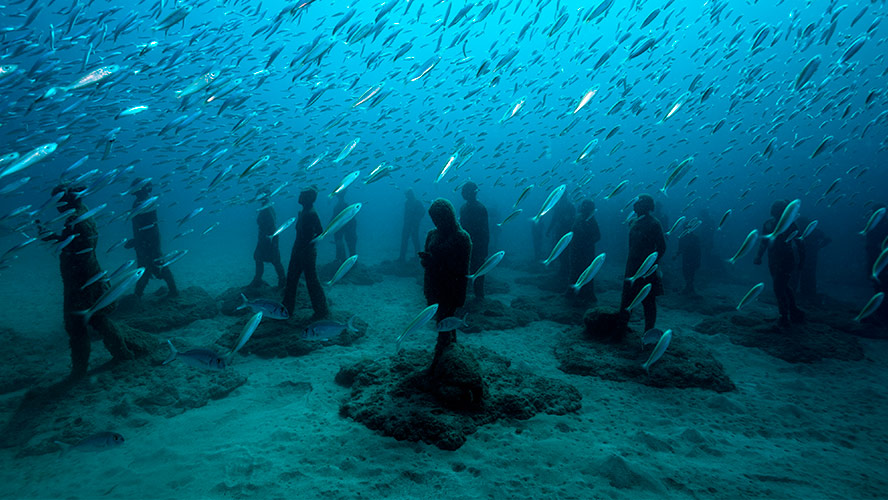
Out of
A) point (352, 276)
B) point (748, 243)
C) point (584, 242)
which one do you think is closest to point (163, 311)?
point (352, 276)

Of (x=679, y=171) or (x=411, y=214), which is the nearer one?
(x=679, y=171)

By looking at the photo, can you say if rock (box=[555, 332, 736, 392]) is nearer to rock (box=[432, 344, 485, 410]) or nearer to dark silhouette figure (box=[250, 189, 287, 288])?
rock (box=[432, 344, 485, 410])

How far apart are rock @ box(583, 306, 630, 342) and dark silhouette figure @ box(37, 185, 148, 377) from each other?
29.3 feet


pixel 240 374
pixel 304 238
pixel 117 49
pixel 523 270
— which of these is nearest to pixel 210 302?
pixel 304 238

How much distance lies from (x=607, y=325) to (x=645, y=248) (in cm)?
178

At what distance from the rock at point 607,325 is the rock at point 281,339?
5.12 metres

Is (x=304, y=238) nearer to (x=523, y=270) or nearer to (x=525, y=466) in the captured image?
(x=525, y=466)

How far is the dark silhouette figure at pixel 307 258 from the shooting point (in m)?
7.52

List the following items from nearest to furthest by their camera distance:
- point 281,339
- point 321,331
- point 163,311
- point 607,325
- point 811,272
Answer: point 321,331 → point 281,339 → point 607,325 → point 163,311 → point 811,272

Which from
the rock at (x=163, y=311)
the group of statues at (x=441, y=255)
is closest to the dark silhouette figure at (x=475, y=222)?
the group of statues at (x=441, y=255)

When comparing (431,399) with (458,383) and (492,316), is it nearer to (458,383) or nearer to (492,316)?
(458,383)

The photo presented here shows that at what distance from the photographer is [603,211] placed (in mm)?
24750

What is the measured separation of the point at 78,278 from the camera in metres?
5.24

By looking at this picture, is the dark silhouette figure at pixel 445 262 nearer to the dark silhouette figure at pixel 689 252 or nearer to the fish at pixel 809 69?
the fish at pixel 809 69
